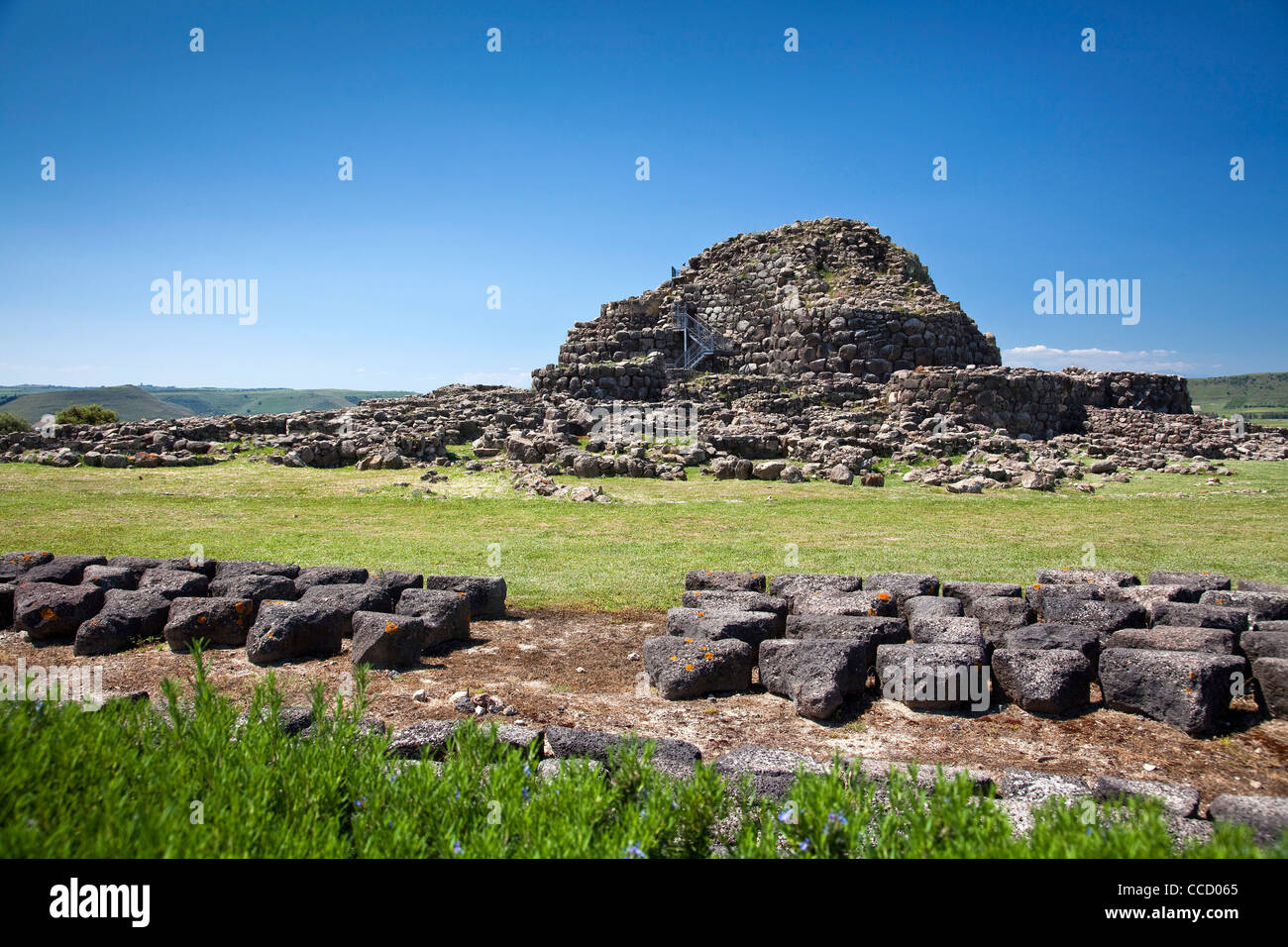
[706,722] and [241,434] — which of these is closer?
[706,722]

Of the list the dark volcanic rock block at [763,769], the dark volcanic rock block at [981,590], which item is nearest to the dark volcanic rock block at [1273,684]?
A: the dark volcanic rock block at [981,590]

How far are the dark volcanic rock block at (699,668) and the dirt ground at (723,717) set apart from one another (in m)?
0.15

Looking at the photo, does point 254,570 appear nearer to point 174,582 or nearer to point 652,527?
point 174,582

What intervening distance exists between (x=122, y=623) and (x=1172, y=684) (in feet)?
37.9

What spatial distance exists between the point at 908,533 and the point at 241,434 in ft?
107

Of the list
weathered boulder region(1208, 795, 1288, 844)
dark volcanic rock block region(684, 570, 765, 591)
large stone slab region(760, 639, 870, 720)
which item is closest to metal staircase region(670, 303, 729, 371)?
dark volcanic rock block region(684, 570, 765, 591)

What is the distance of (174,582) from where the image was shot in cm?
1020

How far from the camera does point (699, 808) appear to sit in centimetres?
394

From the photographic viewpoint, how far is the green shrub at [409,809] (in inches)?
132

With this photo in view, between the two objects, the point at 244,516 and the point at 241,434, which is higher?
the point at 241,434
